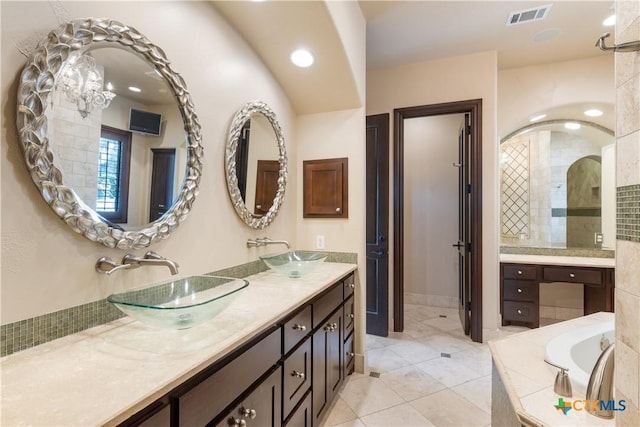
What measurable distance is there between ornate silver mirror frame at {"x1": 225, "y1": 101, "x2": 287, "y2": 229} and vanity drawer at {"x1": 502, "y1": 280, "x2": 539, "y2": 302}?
275 cm

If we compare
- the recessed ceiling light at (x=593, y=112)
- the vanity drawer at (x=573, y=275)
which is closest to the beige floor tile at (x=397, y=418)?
the vanity drawer at (x=573, y=275)

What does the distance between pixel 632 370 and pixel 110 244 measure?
1669 mm

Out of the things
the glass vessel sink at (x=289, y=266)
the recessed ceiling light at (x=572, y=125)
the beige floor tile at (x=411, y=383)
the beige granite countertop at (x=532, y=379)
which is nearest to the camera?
the beige granite countertop at (x=532, y=379)

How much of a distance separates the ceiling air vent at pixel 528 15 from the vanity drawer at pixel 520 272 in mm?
2396

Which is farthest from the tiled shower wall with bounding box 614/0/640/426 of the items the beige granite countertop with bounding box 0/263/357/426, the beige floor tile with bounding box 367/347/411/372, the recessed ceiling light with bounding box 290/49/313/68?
the beige floor tile with bounding box 367/347/411/372

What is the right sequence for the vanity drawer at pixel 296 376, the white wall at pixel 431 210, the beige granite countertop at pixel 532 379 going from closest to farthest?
the beige granite countertop at pixel 532 379
the vanity drawer at pixel 296 376
the white wall at pixel 431 210

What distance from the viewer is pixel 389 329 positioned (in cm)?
328

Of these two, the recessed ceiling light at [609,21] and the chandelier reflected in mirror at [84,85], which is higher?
the recessed ceiling light at [609,21]

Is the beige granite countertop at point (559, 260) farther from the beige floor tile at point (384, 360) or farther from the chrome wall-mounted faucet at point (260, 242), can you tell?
the chrome wall-mounted faucet at point (260, 242)

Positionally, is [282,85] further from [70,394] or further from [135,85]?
[70,394]

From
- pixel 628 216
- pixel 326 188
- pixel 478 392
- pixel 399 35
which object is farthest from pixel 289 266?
pixel 399 35

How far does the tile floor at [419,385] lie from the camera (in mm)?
1897

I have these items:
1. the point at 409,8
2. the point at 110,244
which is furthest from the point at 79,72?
the point at 409,8

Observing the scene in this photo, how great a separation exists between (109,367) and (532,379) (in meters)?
1.52
